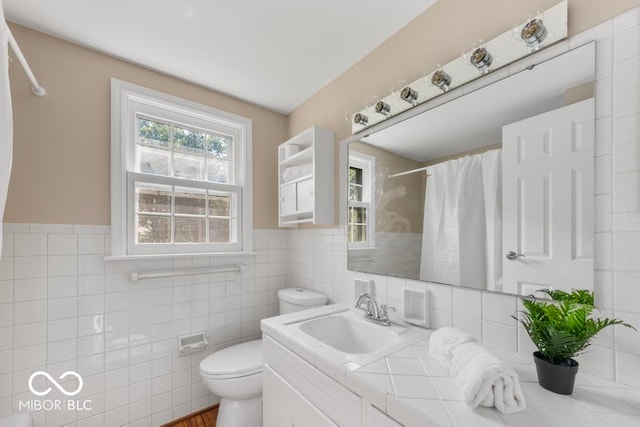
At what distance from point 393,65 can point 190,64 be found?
4.22 ft

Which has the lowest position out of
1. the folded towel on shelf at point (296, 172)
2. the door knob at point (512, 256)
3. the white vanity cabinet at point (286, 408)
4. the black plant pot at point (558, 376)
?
the white vanity cabinet at point (286, 408)

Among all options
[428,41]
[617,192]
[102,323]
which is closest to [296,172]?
[428,41]

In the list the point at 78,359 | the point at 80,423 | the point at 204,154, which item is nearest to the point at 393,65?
the point at 204,154

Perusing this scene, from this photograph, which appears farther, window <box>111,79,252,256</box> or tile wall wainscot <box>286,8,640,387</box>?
window <box>111,79,252,256</box>

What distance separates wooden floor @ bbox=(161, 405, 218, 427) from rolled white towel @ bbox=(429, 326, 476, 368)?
1635 mm

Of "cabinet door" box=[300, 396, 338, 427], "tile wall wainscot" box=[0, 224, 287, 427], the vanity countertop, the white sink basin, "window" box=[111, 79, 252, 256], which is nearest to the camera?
the vanity countertop

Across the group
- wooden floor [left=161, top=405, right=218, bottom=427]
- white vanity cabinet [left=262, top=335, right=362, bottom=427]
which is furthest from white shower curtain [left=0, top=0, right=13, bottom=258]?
wooden floor [left=161, top=405, right=218, bottom=427]

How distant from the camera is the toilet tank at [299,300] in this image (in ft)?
6.18

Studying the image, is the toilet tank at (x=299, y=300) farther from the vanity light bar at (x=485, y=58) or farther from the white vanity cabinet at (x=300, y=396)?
the vanity light bar at (x=485, y=58)

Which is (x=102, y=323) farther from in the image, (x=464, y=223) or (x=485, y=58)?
(x=485, y=58)

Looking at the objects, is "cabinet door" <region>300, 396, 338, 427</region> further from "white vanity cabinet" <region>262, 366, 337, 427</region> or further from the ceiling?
the ceiling

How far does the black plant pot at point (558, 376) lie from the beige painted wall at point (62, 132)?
2.15 m

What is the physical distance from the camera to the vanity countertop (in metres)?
0.65

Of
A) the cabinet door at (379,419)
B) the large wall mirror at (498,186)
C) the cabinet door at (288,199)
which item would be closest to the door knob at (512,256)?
the large wall mirror at (498,186)
